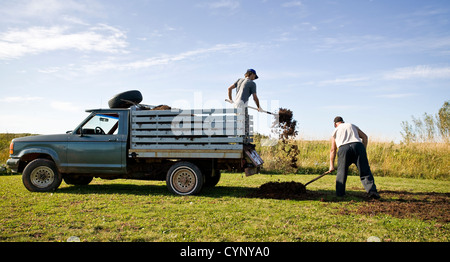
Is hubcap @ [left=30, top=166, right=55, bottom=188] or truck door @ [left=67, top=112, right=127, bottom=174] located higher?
truck door @ [left=67, top=112, right=127, bottom=174]

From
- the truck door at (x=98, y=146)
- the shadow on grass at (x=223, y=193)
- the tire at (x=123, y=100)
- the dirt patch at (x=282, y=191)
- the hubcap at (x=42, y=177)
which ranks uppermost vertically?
the tire at (x=123, y=100)

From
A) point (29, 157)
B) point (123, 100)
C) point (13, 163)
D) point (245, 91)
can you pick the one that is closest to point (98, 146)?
point (123, 100)

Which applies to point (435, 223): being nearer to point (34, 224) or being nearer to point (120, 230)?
point (120, 230)

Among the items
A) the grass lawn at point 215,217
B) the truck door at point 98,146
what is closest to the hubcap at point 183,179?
the grass lawn at point 215,217

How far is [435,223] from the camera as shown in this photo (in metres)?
5.93

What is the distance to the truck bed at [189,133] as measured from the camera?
818 centimetres

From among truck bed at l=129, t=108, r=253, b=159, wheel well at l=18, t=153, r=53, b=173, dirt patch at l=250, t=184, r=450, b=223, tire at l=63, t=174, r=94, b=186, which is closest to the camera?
dirt patch at l=250, t=184, r=450, b=223

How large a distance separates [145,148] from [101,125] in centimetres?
152

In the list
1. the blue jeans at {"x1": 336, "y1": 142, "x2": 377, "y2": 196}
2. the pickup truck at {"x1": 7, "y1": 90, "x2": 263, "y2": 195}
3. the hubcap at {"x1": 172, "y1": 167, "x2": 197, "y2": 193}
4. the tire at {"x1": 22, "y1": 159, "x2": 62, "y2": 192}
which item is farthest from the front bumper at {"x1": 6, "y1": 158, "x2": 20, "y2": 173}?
the blue jeans at {"x1": 336, "y1": 142, "x2": 377, "y2": 196}

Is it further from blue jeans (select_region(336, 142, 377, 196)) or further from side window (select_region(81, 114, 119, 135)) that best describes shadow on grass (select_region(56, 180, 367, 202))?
side window (select_region(81, 114, 119, 135))

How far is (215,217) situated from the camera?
605 centimetres

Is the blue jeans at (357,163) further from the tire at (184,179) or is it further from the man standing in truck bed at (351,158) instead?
the tire at (184,179)

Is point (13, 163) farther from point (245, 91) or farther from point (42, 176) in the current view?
point (245, 91)

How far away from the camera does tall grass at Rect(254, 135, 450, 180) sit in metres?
15.4
